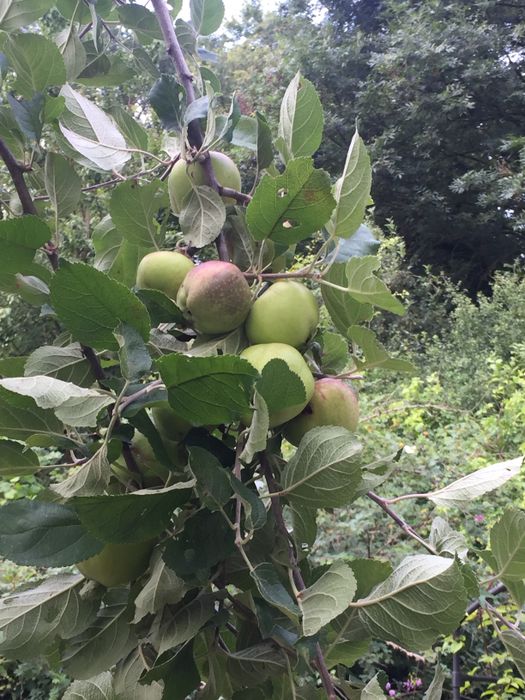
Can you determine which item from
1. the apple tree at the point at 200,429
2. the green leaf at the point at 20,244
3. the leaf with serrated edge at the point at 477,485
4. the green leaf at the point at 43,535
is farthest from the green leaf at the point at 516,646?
the green leaf at the point at 20,244

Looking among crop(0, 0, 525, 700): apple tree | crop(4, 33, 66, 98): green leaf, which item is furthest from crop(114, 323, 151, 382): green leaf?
crop(4, 33, 66, 98): green leaf

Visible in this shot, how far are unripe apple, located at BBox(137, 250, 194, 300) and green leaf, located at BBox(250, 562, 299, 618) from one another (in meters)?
0.19

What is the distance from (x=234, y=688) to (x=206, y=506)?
6.0 inches

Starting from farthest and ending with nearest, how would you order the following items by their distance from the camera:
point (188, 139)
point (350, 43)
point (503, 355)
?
point (350, 43) → point (503, 355) → point (188, 139)

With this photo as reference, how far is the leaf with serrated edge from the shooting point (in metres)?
0.41

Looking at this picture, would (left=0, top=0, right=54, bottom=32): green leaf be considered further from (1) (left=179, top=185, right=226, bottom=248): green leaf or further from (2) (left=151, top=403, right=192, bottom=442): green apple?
(2) (left=151, top=403, right=192, bottom=442): green apple

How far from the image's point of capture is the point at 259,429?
0.28 meters

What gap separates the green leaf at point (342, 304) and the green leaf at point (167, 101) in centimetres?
15

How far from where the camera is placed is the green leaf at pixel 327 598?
274 millimetres

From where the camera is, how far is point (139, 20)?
0.53m

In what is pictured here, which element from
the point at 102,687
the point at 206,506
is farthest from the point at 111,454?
the point at 102,687

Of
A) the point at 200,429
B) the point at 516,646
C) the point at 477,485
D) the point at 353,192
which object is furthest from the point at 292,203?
the point at 516,646

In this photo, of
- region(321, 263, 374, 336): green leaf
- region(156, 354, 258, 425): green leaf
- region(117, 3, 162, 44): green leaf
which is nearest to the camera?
region(156, 354, 258, 425): green leaf

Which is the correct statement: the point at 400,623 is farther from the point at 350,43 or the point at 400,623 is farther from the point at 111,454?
the point at 350,43
